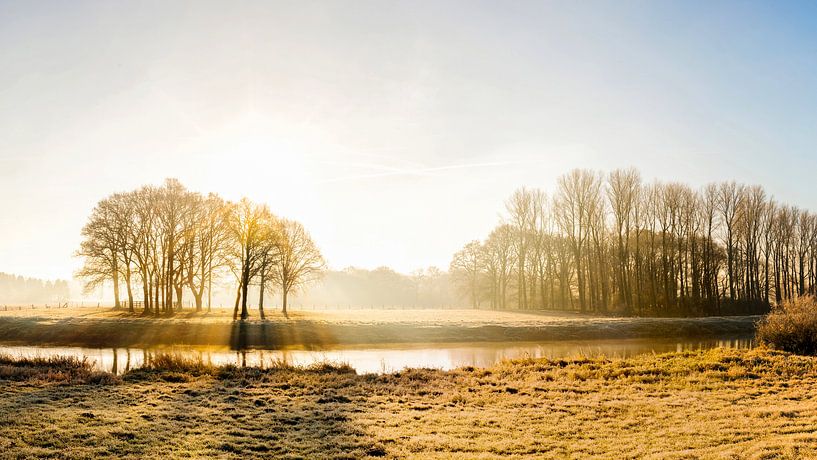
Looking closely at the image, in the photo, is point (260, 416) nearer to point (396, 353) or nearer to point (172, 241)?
point (396, 353)

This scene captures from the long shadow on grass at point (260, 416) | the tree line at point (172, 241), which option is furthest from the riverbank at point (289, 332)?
the long shadow on grass at point (260, 416)

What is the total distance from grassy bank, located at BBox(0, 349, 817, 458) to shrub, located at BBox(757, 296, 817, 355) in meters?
5.00

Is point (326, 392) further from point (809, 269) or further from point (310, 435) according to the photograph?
point (809, 269)

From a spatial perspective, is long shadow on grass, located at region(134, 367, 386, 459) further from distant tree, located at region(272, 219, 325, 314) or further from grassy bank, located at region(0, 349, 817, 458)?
distant tree, located at region(272, 219, 325, 314)

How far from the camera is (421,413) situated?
13125 mm

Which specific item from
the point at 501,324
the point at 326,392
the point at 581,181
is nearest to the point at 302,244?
the point at 501,324

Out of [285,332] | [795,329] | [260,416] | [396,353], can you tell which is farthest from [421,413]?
[285,332]

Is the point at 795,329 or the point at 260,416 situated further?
the point at 795,329

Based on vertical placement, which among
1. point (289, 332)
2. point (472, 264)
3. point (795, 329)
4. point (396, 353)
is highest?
point (472, 264)

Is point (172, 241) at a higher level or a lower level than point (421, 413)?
higher

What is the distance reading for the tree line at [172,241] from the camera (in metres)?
51.1

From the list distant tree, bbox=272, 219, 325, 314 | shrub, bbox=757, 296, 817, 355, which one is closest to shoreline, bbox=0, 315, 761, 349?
shrub, bbox=757, 296, 817, 355

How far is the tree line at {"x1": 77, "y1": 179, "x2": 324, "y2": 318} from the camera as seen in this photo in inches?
2013

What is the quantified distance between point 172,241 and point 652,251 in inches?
2104
